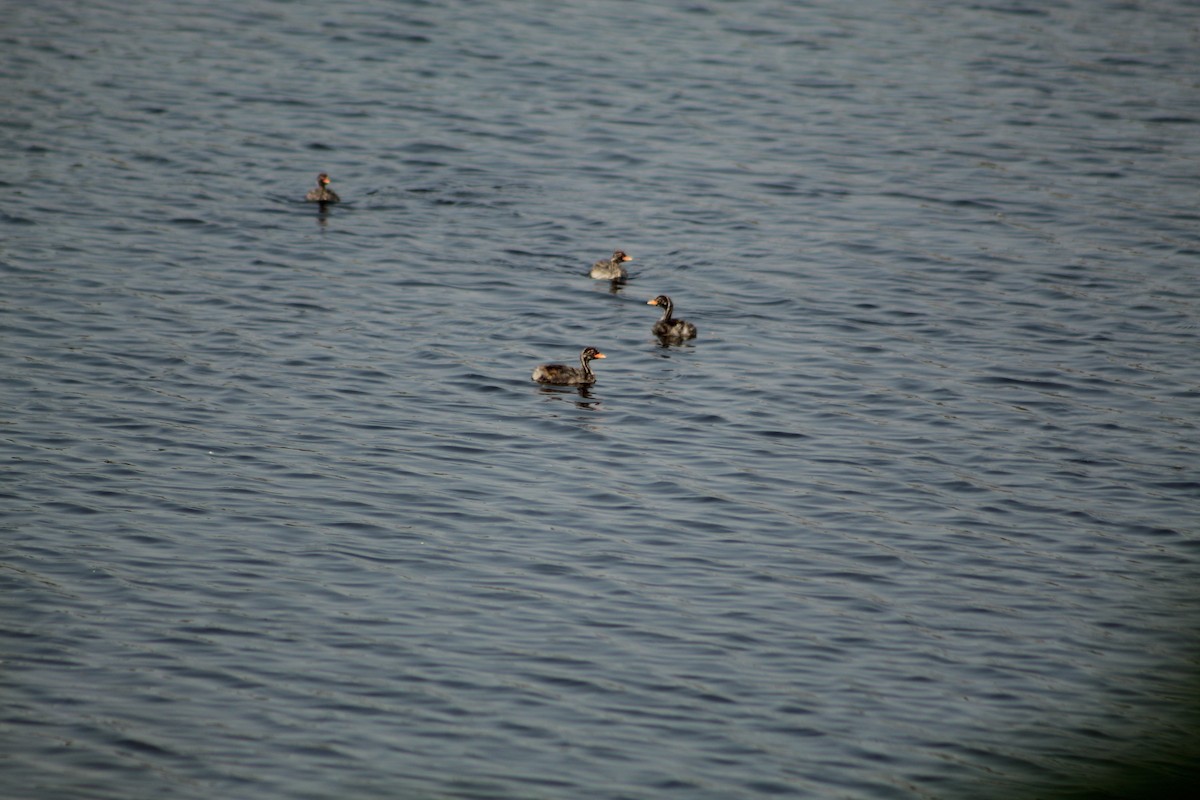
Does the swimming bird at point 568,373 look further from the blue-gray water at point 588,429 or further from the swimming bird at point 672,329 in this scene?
the swimming bird at point 672,329

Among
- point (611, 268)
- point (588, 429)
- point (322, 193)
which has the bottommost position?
point (588, 429)

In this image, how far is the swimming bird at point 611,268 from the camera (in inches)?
914

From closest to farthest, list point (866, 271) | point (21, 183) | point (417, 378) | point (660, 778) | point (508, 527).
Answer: point (660, 778), point (508, 527), point (417, 378), point (866, 271), point (21, 183)

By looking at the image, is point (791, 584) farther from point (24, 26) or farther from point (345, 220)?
point (24, 26)

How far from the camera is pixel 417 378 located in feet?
63.4

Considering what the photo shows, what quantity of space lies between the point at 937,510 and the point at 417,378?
7.41 m

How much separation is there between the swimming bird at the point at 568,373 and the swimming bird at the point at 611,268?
13.3ft

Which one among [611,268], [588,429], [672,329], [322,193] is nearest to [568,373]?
[588,429]

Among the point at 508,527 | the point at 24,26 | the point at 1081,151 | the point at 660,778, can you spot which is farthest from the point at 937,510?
the point at 24,26

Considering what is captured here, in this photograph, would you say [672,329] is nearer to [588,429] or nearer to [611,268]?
[611,268]

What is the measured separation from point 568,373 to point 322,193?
927 cm

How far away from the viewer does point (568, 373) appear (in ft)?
62.2

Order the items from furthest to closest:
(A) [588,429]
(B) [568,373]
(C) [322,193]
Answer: (C) [322,193], (B) [568,373], (A) [588,429]

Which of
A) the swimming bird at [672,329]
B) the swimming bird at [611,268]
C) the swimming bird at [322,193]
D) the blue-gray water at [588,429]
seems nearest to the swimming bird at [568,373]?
the blue-gray water at [588,429]
